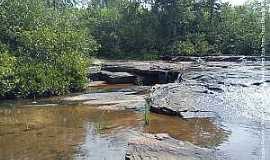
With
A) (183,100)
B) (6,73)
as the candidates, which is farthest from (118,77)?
(183,100)

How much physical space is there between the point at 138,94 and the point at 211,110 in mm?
7354

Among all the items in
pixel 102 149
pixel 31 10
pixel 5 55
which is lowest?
pixel 102 149

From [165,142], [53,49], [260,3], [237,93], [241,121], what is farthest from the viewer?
[260,3]

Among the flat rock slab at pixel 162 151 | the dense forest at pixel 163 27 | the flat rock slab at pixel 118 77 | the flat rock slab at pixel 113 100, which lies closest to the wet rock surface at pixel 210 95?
the flat rock slab at pixel 113 100

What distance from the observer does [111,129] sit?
1652cm

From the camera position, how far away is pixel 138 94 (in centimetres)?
2541

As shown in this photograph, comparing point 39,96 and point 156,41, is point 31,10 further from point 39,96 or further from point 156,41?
point 156,41

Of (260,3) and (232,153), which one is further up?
(260,3)

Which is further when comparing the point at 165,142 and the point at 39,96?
the point at 39,96

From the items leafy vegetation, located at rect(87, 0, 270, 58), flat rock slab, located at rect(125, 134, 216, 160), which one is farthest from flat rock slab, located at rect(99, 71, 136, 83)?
flat rock slab, located at rect(125, 134, 216, 160)

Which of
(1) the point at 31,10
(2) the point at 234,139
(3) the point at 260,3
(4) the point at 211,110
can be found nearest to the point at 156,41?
(3) the point at 260,3

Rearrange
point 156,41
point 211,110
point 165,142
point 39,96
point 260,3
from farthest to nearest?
point 260,3 < point 156,41 < point 39,96 < point 211,110 < point 165,142

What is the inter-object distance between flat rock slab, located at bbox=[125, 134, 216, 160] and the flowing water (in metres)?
1.06

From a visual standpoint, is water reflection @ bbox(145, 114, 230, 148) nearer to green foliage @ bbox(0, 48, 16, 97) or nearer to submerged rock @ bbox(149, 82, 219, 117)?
submerged rock @ bbox(149, 82, 219, 117)
